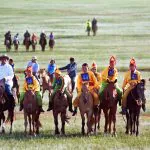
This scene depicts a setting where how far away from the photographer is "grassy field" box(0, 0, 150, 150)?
19.5 m

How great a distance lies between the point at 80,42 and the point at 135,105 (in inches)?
1787

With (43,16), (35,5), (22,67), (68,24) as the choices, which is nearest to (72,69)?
(22,67)

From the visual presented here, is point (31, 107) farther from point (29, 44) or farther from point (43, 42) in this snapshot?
point (29, 44)

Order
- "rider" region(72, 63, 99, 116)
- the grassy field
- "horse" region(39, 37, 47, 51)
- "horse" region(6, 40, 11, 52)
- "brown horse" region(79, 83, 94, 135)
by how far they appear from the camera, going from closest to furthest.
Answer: the grassy field
"brown horse" region(79, 83, 94, 135)
"rider" region(72, 63, 99, 116)
"horse" region(39, 37, 47, 51)
"horse" region(6, 40, 11, 52)

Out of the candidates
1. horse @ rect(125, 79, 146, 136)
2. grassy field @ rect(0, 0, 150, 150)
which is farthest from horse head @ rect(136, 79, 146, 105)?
grassy field @ rect(0, 0, 150, 150)

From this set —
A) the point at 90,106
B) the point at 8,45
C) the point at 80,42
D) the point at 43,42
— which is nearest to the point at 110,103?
the point at 90,106

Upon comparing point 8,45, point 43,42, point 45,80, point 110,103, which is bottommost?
point 45,80

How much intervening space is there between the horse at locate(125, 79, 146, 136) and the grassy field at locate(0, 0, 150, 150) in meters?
0.41

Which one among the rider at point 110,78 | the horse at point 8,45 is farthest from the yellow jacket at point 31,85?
the horse at point 8,45

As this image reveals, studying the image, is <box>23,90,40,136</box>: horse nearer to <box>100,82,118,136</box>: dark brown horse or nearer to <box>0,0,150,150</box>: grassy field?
<box>0,0,150,150</box>: grassy field

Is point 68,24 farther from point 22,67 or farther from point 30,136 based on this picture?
point 30,136

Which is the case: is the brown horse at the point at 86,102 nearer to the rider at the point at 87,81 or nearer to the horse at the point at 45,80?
the rider at the point at 87,81

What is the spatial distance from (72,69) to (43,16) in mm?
68272

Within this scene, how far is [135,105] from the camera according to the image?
20.8 metres
